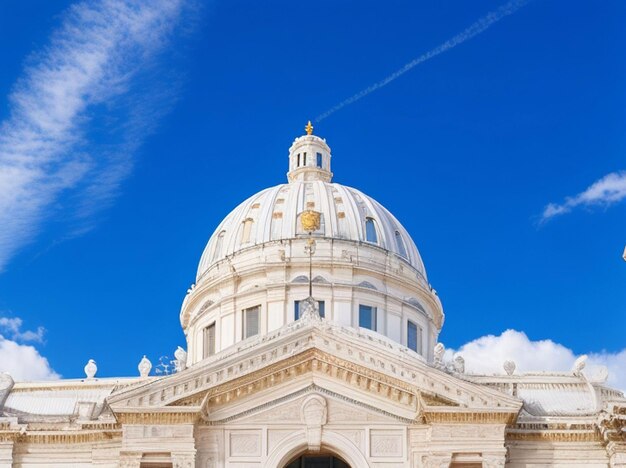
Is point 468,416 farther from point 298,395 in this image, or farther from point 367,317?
point 367,317

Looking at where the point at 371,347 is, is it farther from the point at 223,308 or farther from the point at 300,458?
the point at 223,308

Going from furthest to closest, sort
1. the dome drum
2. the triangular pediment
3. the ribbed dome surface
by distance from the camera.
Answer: the ribbed dome surface → the dome drum → the triangular pediment

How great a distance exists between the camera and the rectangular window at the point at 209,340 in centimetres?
9238

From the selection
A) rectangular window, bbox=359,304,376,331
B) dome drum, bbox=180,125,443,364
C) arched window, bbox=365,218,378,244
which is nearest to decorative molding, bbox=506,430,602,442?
dome drum, bbox=180,125,443,364

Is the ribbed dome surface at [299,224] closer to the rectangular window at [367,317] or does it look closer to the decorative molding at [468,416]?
the rectangular window at [367,317]

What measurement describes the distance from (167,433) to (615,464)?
20.4 metres

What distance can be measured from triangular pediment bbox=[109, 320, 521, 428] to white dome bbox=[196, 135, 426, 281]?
24.7m

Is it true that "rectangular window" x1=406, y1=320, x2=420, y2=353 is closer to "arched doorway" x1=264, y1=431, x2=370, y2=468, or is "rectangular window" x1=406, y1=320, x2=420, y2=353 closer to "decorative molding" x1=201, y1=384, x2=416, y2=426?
"decorative molding" x1=201, y1=384, x2=416, y2=426

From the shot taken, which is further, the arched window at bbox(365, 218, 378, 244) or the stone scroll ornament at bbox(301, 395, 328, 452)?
the arched window at bbox(365, 218, 378, 244)

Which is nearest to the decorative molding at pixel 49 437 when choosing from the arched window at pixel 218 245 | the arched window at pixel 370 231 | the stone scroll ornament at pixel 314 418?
the stone scroll ornament at pixel 314 418

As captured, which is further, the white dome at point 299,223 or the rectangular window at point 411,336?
the white dome at point 299,223

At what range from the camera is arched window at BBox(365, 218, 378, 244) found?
95.0m

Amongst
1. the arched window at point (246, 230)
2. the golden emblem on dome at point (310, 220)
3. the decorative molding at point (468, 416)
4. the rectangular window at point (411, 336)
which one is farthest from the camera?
the arched window at point (246, 230)

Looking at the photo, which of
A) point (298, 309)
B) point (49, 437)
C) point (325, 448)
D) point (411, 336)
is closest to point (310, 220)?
point (298, 309)
